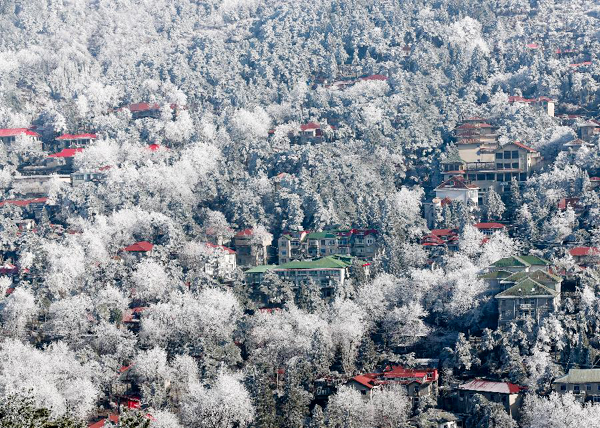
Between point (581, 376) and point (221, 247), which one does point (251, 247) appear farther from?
point (581, 376)

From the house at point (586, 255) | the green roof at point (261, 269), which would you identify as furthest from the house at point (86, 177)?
the house at point (586, 255)

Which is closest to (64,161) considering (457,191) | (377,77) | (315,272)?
(377,77)

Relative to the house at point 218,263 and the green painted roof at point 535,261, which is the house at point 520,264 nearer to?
the green painted roof at point 535,261

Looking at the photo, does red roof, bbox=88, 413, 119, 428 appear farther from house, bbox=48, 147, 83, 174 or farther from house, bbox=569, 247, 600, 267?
house, bbox=48, 147, 83, 174

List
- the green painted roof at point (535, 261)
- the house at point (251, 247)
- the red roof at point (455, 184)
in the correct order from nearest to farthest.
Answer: the green painted roof at point (535, 261) < the house at point (251, 247) < the red roof at point (455, 184)

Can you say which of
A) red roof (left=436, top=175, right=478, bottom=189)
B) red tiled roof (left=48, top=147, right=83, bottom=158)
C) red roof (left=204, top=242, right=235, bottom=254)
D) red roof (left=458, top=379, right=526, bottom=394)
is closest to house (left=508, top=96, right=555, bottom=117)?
red roof (left=436, top=175, right=478, bottom=189)
